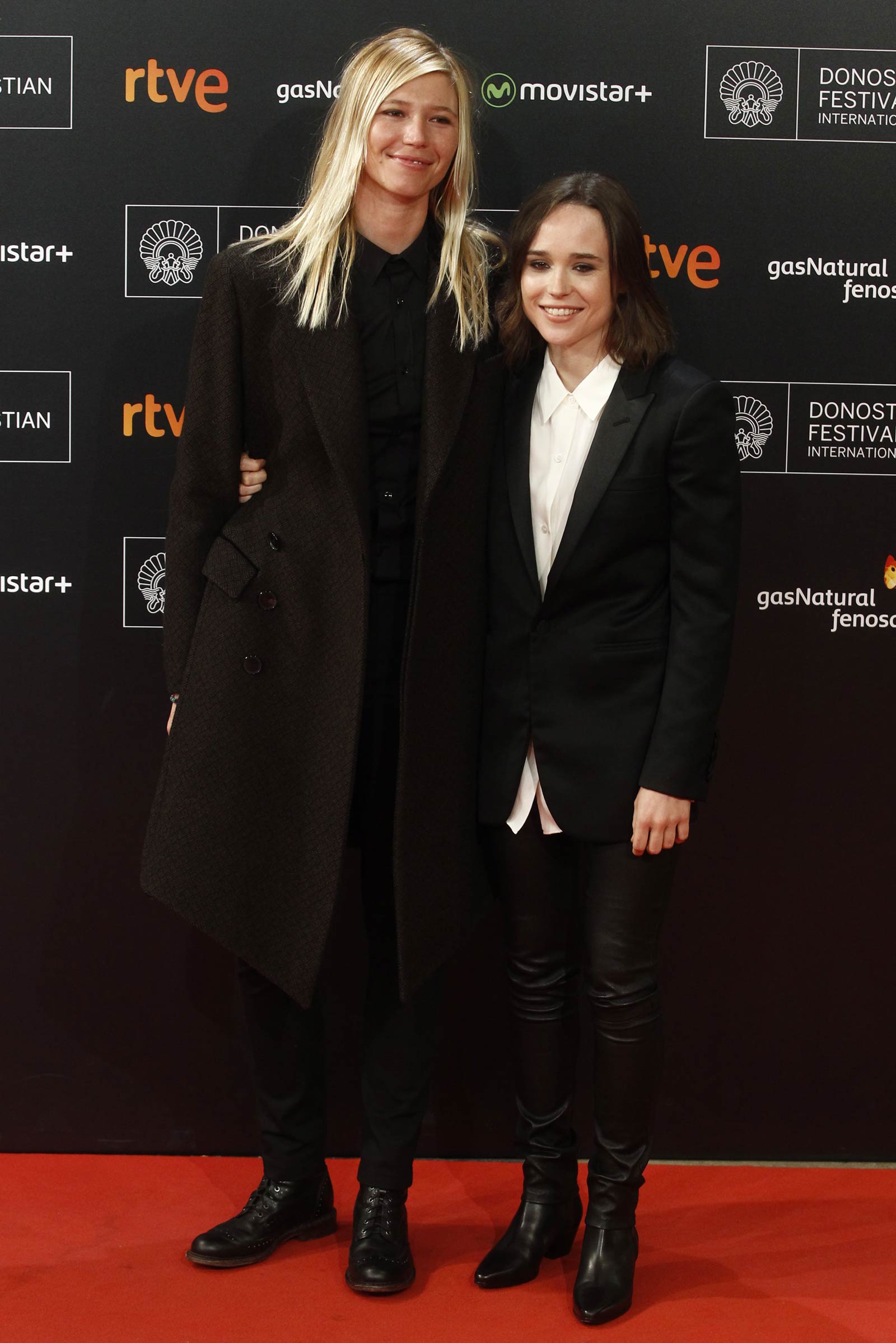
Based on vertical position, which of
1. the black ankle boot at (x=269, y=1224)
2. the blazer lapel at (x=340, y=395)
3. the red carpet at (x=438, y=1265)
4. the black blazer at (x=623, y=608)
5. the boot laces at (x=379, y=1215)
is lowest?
the red carpet at (x=438, y=1265)

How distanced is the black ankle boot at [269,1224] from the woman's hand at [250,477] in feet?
4.12

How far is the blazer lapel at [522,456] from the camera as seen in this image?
217 centimetres

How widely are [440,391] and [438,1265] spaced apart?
1557 millimetres

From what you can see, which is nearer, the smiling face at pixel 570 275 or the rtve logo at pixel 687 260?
the smiling face at pixel 570 275

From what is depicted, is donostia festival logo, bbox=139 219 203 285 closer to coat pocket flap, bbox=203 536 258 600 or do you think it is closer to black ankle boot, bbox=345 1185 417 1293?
coat pocket flap, bbox=203 536 258 600

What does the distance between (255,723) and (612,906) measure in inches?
26.8

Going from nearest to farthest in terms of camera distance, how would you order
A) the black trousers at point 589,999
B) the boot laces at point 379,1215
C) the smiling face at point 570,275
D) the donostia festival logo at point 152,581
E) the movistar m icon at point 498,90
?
1. the smiling face at point 570,275
2. the black trousers at point 589,999
3. the boot laces at point 379,1215
4. the movistar m icon at point 498,90
5. the donostia festival logo at point 152,581

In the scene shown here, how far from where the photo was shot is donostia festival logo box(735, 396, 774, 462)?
2691 mm

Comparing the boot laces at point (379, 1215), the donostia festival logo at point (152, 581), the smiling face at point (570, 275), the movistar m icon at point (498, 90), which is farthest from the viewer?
the donostia festival logo at point (152, 581)

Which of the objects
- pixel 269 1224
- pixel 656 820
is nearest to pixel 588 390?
pixel 656 820

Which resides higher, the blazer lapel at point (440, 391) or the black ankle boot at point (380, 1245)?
the blazer lapel at point (440, 391)

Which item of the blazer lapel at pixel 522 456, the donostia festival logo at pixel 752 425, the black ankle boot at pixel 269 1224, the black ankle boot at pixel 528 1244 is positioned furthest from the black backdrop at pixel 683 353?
the blazer lapel at pixel 522 456

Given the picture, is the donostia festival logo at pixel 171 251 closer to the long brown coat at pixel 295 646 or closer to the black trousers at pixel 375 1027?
the long brown coat at pixel 295 646

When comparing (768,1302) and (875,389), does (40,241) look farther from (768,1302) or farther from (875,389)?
(768,1302)
